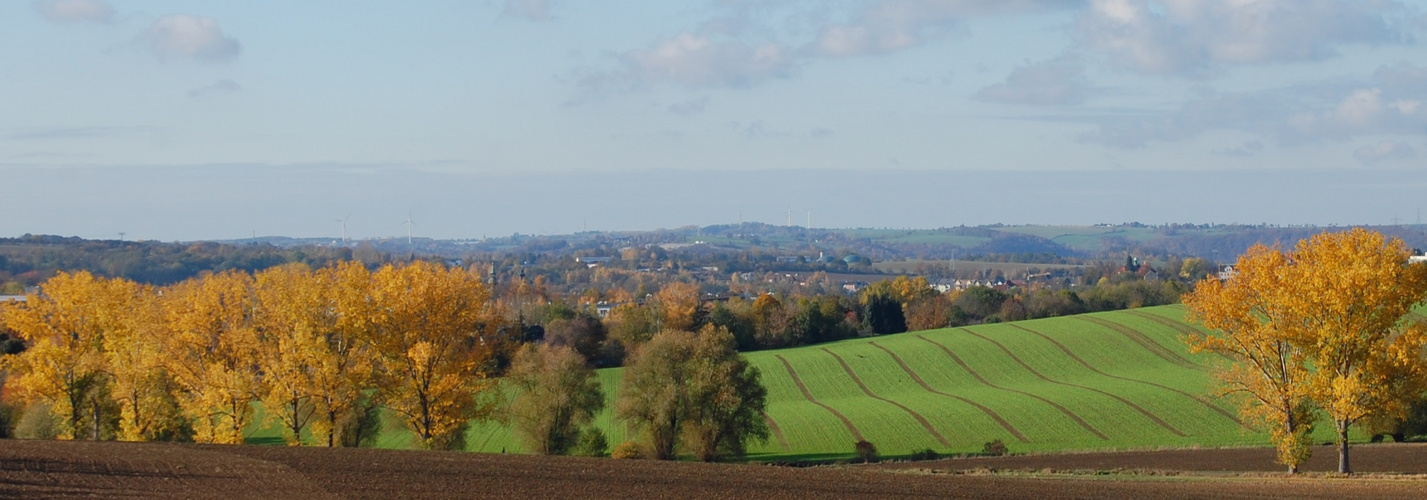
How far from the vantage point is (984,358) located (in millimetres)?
82000

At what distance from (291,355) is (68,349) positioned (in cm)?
1097

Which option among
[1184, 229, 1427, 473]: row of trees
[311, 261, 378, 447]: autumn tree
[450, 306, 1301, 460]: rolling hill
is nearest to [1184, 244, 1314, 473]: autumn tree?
[1184, 229, 1427, 473]: row of trees

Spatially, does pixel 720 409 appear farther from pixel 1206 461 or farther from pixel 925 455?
pixel 1206 461

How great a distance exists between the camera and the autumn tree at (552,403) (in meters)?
53.2

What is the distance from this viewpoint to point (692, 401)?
2100 inches

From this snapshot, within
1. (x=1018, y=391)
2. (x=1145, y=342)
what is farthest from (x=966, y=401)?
(x=1145, y=342)

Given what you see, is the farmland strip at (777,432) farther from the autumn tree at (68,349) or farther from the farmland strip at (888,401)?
the autumn tree at (68,349)

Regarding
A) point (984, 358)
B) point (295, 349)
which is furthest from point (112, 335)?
point (984, 358)

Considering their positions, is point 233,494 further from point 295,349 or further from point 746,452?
point 746,452

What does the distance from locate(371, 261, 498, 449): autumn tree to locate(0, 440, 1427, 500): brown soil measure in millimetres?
5394

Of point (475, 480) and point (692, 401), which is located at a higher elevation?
point (475, 480)

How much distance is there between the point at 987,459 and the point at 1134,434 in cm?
1235

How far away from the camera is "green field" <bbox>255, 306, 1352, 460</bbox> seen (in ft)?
186

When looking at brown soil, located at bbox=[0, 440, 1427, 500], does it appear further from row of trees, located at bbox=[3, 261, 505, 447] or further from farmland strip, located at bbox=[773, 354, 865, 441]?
farmland strip, located at bbox=[773, 354, 865, 441]
